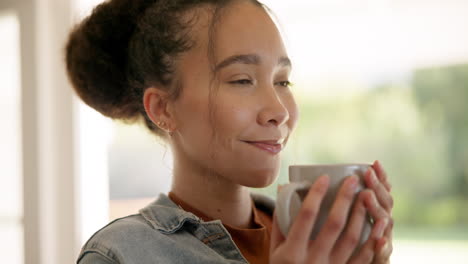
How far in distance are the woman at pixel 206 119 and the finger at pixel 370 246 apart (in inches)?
1.7

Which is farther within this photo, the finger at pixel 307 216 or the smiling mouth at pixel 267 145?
Answer: the smiling mouth at pixel 267 145

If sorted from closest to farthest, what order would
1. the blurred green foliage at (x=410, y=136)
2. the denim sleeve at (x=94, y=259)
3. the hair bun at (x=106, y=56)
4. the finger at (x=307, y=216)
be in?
the finger at (x=307, y=216), the denim sleeve at (x=94, y=259), the hair bun at (x=106, y=56), the blurred green foliage at (x=410, y=136)

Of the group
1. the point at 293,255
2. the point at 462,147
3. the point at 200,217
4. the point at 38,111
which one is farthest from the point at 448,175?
the point at 38,111

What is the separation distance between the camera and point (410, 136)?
2098mm

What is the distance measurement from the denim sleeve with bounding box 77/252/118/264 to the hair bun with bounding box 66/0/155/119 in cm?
41

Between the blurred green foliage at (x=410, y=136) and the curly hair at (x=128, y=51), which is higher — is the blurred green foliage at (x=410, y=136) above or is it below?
below

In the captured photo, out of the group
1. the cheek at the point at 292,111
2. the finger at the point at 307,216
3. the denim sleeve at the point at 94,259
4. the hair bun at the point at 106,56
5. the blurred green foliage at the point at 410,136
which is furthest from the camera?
the blurred green foliage at the point at 410,136

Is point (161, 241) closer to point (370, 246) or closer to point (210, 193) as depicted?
point (210, 193)

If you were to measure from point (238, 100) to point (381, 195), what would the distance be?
12.4 inches

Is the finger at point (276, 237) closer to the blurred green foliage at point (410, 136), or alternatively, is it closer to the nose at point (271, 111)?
the nose at point (271, 111)

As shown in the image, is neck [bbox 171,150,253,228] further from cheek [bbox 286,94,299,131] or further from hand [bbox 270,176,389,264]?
hand [bbox 270,176,389,264]

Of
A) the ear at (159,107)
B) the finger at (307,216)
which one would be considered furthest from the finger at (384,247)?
the ear at (159,107)

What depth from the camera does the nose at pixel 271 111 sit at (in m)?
0.87

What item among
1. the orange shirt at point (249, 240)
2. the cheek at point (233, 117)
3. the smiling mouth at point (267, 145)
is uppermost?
the cheek at point (233, 117)
